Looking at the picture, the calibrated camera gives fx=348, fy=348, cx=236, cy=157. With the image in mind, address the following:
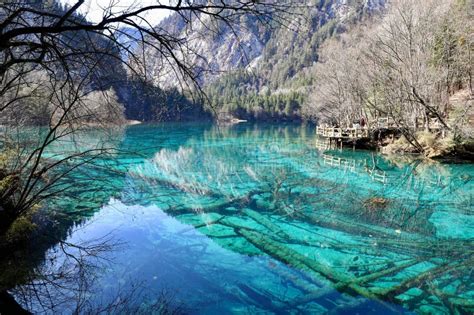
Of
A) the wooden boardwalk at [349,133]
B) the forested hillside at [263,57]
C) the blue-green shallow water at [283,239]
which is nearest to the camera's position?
the forested hillside at [263,57]

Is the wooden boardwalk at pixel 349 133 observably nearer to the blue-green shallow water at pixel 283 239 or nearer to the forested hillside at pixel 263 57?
the forested hillside at pixel 263 57

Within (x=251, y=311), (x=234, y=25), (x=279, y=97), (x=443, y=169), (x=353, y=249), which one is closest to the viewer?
(x=234, y=25)

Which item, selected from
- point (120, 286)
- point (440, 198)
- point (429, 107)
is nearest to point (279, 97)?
point (429, 107)

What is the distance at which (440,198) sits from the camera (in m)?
11.9

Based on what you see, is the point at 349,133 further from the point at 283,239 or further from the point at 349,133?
the point at 283,239


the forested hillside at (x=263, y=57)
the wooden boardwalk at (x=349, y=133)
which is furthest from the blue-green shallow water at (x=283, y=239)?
the wooden boardwalk at (x=349, y=133)

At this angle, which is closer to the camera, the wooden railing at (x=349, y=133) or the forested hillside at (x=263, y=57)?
the forested hillside at (x=263, y=57)

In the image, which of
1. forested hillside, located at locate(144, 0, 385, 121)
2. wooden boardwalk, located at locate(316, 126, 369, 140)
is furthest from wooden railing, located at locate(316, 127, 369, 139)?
forested hillside, located at locate(144, 0, 385, 121)

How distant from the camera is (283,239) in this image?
826 centimetres

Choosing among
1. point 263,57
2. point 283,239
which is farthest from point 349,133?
point 263,57

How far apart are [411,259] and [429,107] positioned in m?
15.1

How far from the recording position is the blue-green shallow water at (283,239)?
18.4 feet

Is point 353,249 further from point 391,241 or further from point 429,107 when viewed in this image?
point 429,107

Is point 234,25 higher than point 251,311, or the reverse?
point 234,25
